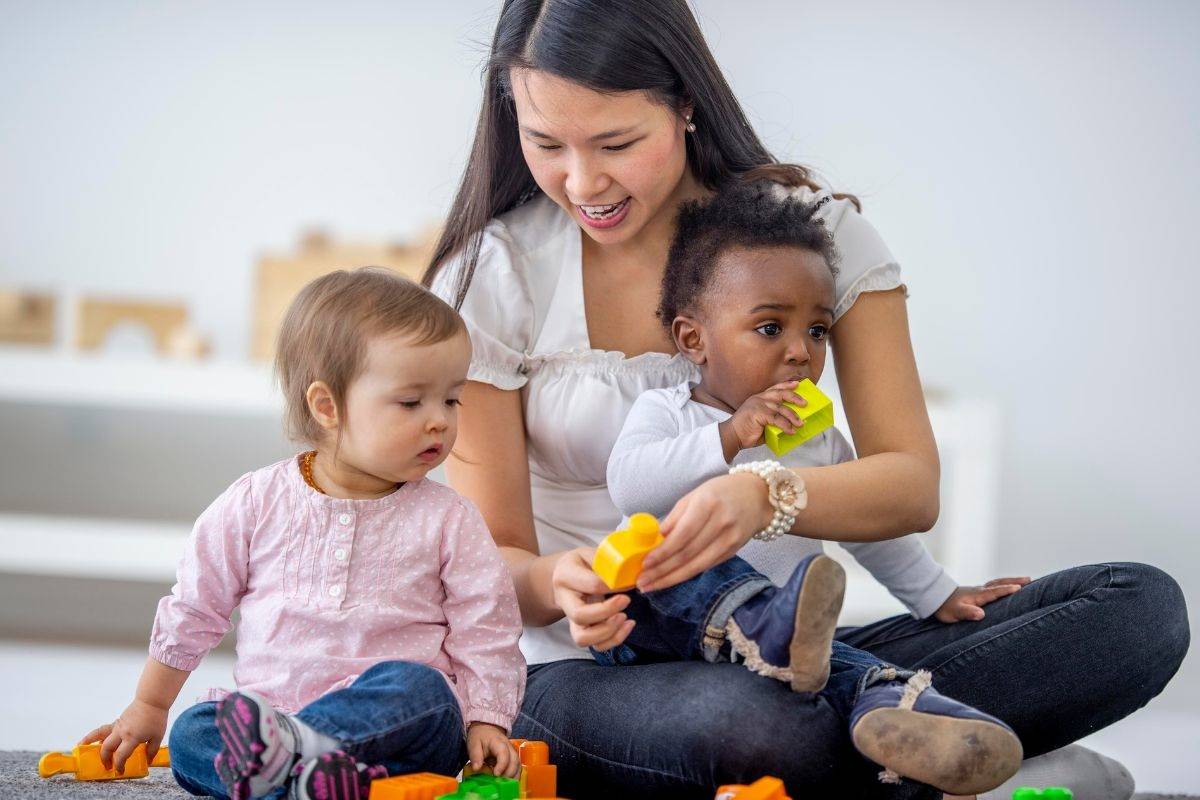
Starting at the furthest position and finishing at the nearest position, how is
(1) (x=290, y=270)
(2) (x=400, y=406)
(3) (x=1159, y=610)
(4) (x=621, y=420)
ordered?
(1) (x=290, y=270) → (4) (x=621, y=420) → (3) (x=1159, y=610) → (2) (x=400, y=406)

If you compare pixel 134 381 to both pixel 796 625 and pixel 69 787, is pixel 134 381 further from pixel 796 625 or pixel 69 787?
pixel 796 625

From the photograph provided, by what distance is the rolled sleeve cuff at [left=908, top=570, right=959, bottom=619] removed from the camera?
4.81ft

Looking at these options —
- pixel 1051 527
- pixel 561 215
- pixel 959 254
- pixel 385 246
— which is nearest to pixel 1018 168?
pixel 959 254

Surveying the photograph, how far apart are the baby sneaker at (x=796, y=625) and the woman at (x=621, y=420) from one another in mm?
22

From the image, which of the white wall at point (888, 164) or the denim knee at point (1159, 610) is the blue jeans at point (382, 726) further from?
the white wall at point (888, 164)

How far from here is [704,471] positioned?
124 cm

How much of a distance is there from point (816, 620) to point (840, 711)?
0.44ft

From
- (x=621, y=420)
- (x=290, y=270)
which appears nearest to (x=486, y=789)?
(x=621, y=420)

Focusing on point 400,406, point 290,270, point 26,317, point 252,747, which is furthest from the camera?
point 26,317

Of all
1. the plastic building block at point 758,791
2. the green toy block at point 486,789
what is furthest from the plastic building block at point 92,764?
the plastic building block at point 758,791

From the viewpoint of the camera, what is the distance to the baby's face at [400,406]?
120 centimetres

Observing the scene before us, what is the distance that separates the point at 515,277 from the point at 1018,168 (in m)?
2.75

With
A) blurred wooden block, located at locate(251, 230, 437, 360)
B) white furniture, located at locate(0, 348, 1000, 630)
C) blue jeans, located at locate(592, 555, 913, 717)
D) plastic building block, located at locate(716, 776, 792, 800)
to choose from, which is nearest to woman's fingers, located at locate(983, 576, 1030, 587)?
blue jeans, located at locate(592, 555, 913, 717)

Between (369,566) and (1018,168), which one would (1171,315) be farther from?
(369,566)
